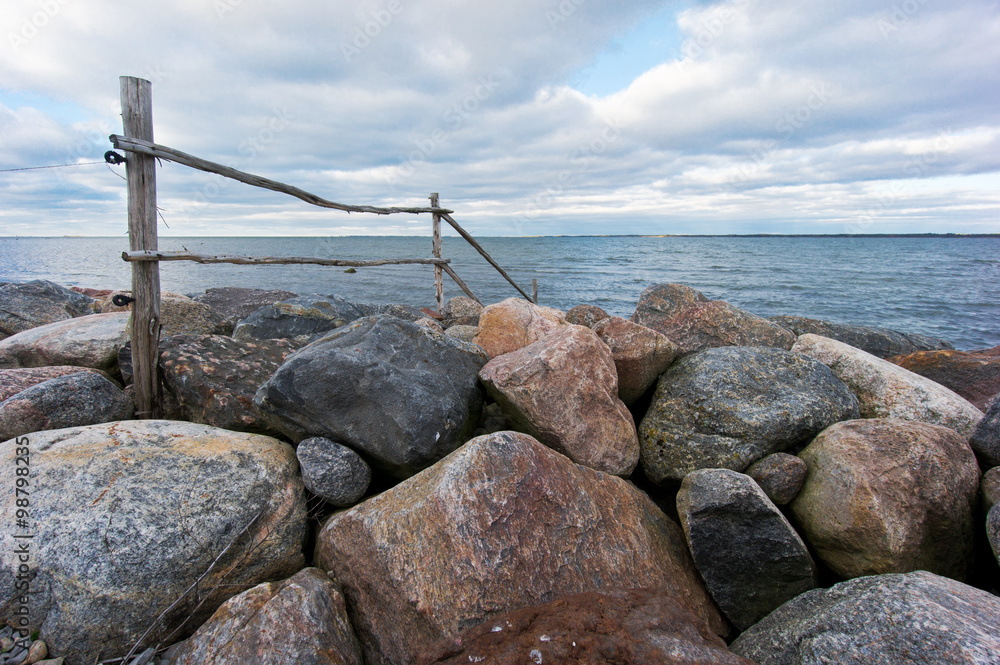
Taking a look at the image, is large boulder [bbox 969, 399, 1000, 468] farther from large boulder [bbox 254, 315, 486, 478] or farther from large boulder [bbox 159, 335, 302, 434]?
large boulder [bbox 159, 335, 302, 434]

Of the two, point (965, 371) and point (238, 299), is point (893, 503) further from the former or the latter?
point (238, 299)

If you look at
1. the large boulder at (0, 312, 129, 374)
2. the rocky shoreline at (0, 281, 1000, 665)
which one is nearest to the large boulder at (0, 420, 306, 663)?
the rocky shoreline at (0, 281, 1000, 665)

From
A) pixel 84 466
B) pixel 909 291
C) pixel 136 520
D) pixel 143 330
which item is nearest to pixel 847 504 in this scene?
pixel 136 520

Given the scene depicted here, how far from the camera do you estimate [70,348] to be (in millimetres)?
5020

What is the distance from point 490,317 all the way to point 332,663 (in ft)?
13.8

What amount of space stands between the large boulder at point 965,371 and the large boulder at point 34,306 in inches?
561

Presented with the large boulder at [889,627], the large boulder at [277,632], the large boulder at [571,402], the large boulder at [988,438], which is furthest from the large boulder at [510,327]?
the large boulder at [988,438]

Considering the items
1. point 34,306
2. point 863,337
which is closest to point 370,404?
point 863,337

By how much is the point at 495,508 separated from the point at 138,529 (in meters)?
2.08

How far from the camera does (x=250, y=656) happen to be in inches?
83.7

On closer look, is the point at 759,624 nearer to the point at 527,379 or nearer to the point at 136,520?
the point at 527,379

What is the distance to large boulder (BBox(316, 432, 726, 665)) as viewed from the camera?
245 centimetres

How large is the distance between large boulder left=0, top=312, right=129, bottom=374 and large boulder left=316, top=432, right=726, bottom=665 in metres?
3.84

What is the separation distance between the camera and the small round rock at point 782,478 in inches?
138
